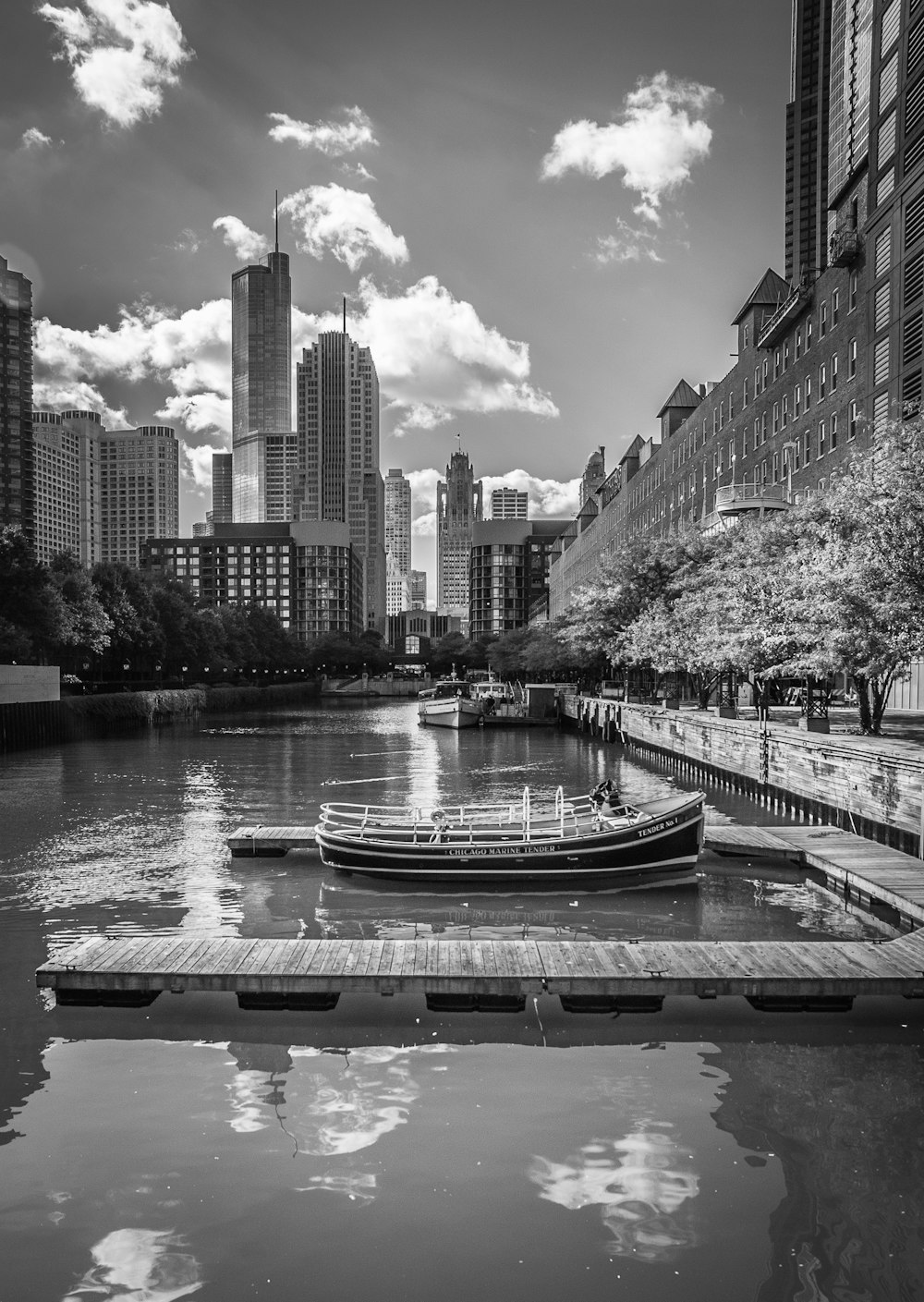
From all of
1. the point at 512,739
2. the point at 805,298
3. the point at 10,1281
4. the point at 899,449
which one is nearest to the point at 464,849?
the point at 10,1281

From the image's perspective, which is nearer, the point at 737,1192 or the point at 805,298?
the point at 737,1192

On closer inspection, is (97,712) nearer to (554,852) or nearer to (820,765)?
(820,765)

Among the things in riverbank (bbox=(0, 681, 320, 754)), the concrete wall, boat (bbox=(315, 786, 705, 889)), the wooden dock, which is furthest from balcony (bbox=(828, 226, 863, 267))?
riverbank (bbox=(0, 681, 320, 754))

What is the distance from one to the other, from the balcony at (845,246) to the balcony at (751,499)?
614 inches

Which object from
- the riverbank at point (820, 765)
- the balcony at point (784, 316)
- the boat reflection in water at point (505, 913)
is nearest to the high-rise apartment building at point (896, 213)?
the balcony at point (784, 316)

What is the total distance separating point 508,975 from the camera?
14547 mm

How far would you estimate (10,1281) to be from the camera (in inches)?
341

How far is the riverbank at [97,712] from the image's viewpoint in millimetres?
67688

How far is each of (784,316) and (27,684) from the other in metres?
62.8

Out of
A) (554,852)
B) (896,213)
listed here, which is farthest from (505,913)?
(896,213)

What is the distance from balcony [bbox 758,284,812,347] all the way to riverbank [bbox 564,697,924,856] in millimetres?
32403

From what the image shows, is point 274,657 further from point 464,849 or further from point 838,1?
point 464,849

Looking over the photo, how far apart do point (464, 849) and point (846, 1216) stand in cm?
1377

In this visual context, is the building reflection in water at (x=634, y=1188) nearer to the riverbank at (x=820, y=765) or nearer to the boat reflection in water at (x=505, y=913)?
the boat reflection in water at (x=505, y=913)
